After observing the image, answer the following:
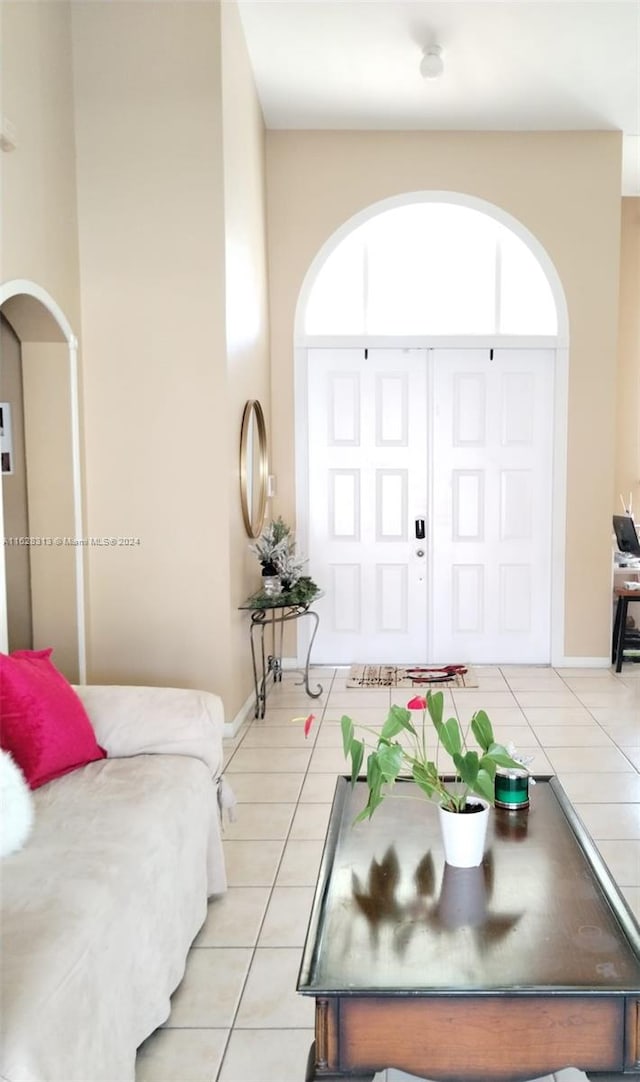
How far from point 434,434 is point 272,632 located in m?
1.79

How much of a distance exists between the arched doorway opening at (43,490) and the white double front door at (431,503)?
209 centimetres

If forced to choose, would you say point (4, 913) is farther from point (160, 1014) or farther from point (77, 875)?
point (160, 1014)

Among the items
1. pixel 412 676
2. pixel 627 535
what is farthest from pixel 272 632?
pixel 627 535

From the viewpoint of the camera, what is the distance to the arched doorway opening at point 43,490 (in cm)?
362

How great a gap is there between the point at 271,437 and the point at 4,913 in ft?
13.8

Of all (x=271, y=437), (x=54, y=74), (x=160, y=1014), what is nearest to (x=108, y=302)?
(x=54, y=74)

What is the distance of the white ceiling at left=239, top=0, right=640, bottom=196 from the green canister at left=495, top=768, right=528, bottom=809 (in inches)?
150

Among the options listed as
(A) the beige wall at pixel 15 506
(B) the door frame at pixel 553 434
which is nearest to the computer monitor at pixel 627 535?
(B) the door frame at pixel 553 434

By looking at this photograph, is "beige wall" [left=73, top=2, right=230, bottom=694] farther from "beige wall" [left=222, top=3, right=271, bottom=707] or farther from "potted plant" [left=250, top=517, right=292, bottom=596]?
"potted plant" [left=250, top=517, right=292, bottom=596]

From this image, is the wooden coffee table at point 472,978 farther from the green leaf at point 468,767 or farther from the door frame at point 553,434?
the door frame at point 553,434

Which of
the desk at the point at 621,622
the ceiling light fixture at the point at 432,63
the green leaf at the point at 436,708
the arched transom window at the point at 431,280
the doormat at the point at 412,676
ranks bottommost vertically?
the doormat at the point at 412,676

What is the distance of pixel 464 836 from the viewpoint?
1.70m

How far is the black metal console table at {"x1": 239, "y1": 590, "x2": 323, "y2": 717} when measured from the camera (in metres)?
4.34

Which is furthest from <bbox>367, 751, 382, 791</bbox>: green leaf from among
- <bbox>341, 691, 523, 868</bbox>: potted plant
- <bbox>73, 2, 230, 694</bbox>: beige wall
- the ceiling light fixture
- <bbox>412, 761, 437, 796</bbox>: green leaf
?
the ceiling light fixture
